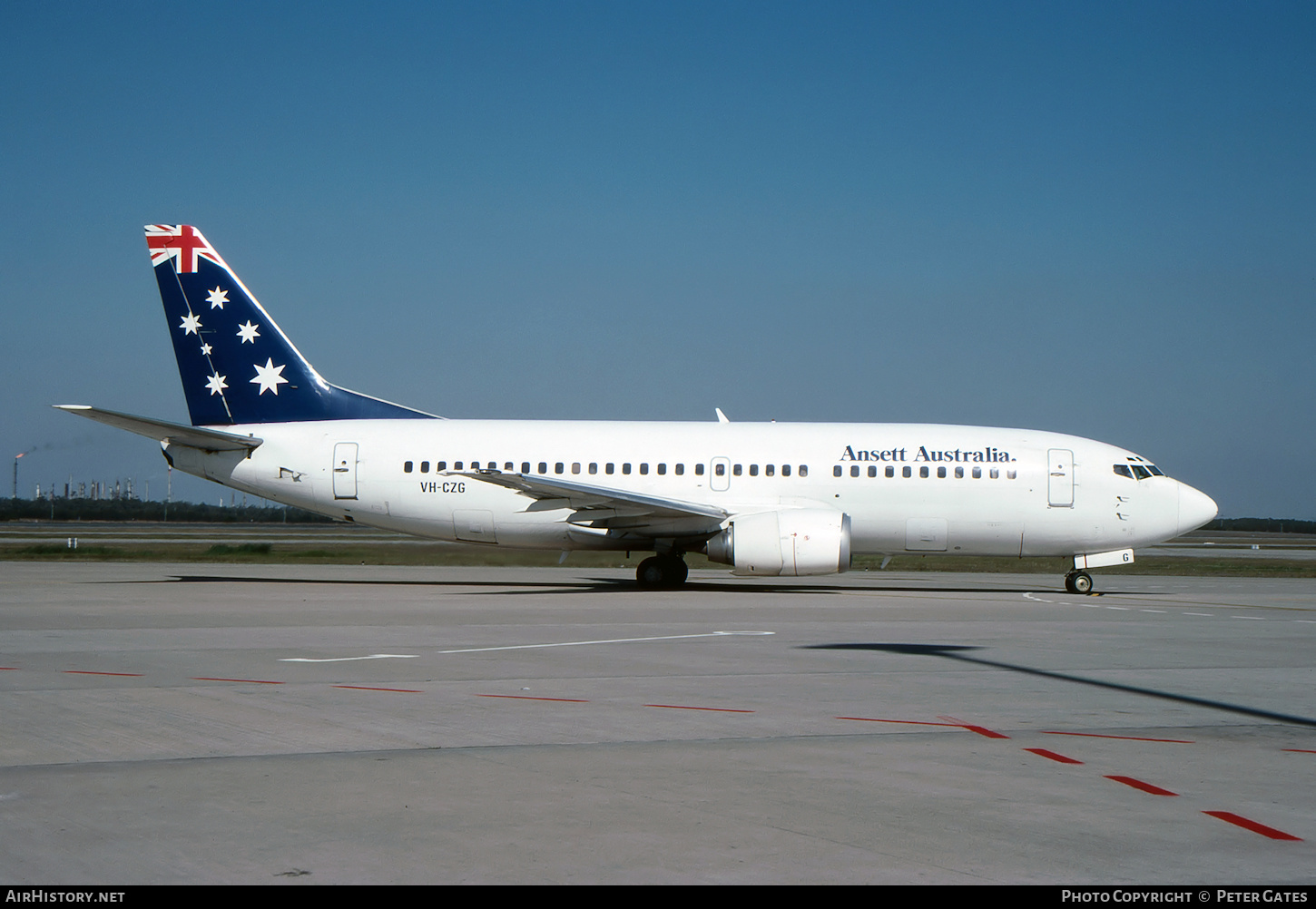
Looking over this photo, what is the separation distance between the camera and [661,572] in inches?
992

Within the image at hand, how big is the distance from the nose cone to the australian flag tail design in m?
19.4

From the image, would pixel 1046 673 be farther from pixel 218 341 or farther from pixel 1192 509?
pixel 218 341

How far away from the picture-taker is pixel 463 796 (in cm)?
592

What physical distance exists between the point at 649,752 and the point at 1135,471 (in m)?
20.5

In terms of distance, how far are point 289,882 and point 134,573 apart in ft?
86.3

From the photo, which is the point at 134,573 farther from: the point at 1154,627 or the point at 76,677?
the point at 1154,627

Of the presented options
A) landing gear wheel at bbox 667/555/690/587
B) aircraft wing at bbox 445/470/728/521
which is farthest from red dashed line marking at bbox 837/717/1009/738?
landing gear wheel at bbox 667/555/690/587

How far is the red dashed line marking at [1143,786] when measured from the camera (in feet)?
20.2

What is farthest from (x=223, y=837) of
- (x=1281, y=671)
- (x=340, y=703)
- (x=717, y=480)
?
(x=717, y=480)

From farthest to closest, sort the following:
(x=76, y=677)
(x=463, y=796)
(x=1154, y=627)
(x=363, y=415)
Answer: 1. (x=363, y=415)
2. (x=1154, y=627)
3. (x=76, y=677)
4. (x=463, y=796)

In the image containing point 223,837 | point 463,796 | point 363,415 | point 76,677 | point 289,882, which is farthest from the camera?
point 363,415

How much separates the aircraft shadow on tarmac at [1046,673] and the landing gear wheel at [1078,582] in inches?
466

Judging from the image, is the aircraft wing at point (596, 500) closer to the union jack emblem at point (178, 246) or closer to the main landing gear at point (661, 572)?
the main landing gear at point (661, 572)

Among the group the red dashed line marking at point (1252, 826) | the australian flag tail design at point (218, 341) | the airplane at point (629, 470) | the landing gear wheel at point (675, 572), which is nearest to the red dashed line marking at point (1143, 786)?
the red dashed line marking at point (1252, 826)
